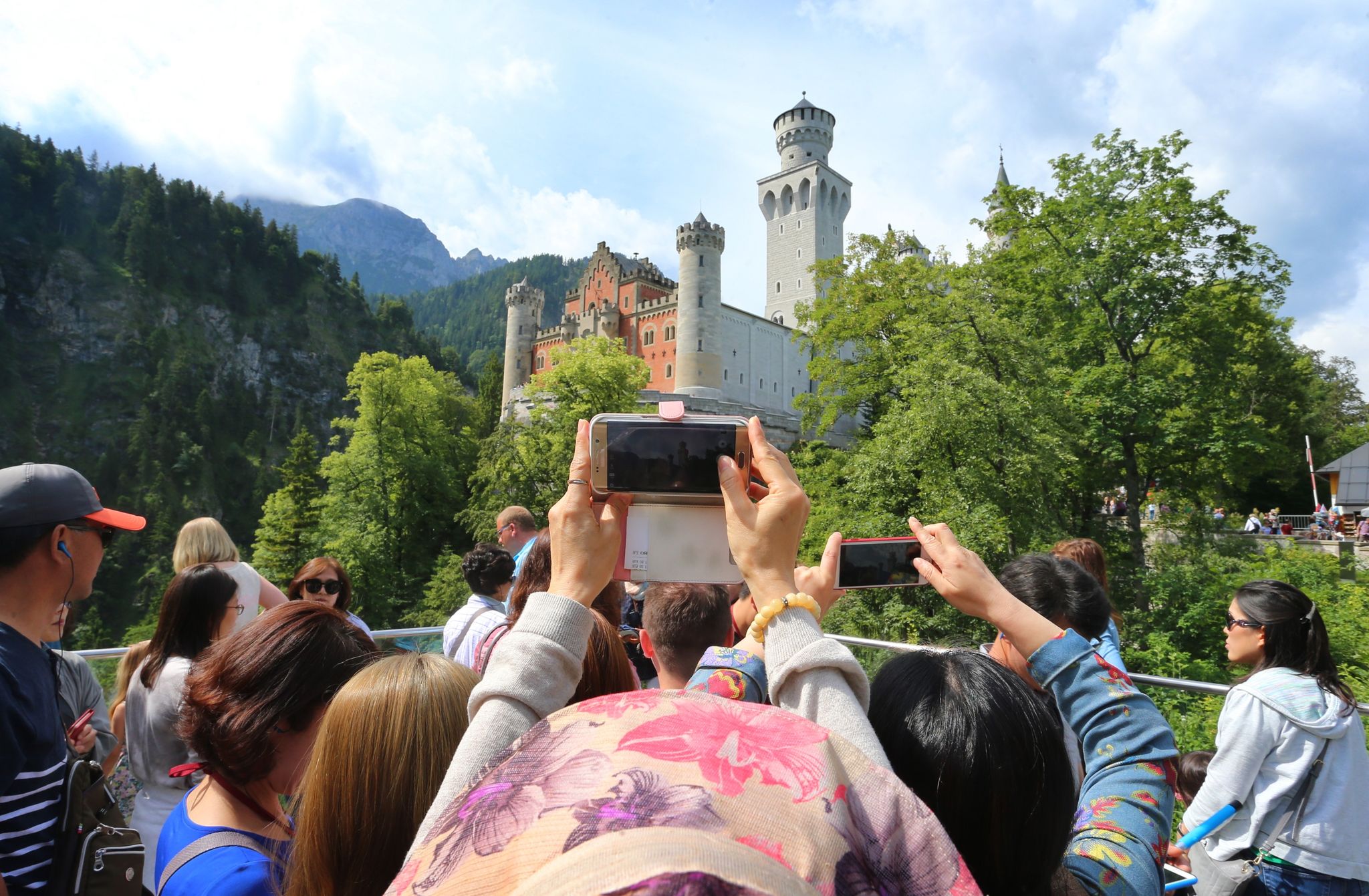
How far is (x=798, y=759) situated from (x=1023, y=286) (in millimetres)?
20397

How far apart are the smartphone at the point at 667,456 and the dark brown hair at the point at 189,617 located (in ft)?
6.79

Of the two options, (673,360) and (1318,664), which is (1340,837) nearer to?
(1318,664)

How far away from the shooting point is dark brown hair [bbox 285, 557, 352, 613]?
4.34 metres

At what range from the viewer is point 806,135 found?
57.6 metres

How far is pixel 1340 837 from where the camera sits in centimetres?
238

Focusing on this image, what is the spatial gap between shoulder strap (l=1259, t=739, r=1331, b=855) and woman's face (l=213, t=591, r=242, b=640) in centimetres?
371

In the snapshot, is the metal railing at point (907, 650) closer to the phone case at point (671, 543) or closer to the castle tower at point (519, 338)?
the phone case at point (671, 543)

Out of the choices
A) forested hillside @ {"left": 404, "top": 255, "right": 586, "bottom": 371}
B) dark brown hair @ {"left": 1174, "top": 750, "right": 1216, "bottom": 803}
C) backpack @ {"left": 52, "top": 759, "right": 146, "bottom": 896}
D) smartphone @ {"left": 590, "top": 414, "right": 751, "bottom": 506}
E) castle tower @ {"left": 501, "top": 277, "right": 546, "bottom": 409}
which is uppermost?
forested hillside @ {"left": 404, "top": 255, "right": 586, "bottom": 371}

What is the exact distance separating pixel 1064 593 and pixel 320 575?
154 inches

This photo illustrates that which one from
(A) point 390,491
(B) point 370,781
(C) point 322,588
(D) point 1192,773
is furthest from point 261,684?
(A) point 390,491

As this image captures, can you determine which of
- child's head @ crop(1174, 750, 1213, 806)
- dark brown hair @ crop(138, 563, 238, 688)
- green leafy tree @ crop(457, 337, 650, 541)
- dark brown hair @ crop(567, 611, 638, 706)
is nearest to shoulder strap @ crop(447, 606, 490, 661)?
dark brown hair @ crop(138, 563, 238, 688)

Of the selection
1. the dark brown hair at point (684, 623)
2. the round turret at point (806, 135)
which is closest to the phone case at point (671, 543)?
the dark brown hair at point (684, 623)

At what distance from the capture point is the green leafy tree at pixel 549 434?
27641 millimetres

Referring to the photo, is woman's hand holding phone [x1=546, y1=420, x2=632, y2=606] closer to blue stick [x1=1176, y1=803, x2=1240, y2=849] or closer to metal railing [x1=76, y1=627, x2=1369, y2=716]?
metal railing [x1=76, y1=627, x2=1369, y2=716]
